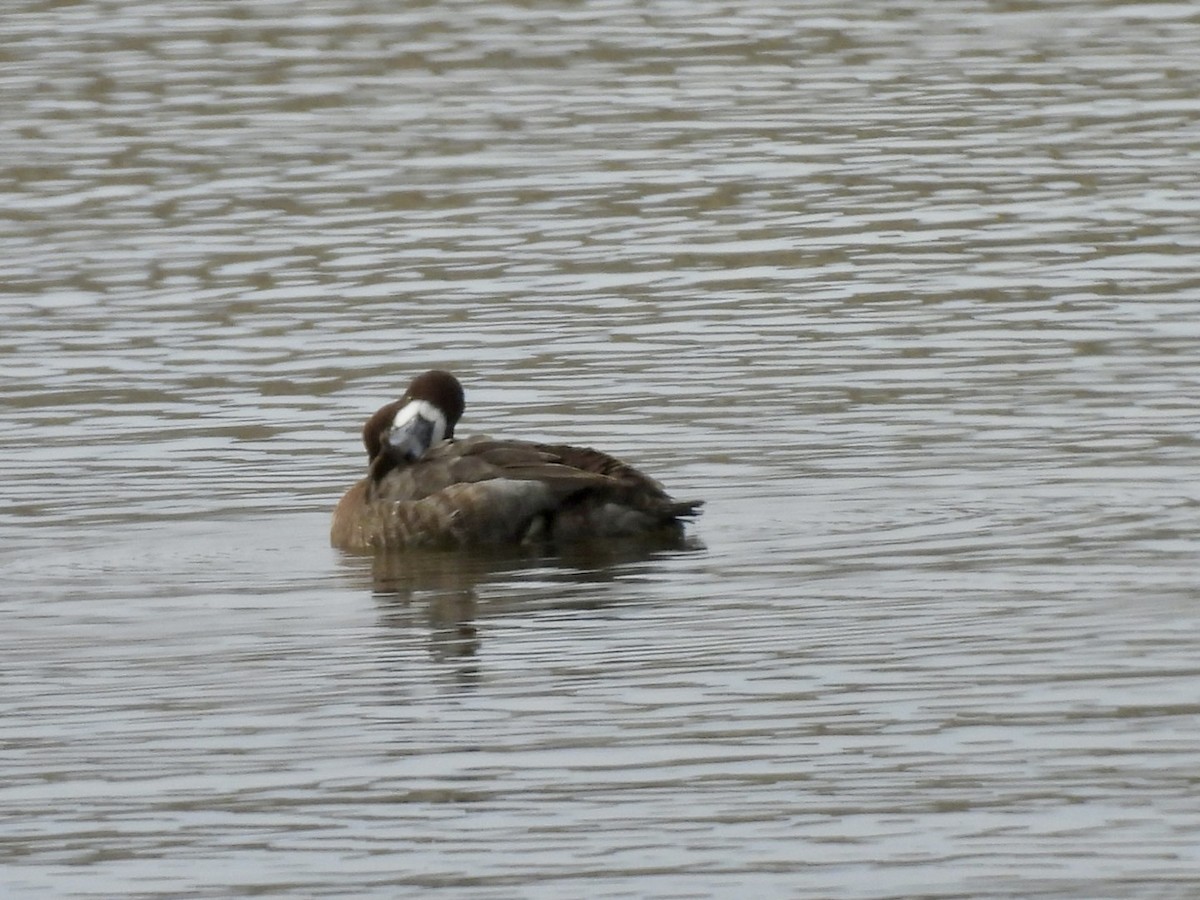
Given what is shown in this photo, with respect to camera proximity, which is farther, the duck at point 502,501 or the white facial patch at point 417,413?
the white facial patch at point 417,413

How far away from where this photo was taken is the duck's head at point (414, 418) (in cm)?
1263

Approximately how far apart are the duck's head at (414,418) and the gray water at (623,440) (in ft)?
1.51

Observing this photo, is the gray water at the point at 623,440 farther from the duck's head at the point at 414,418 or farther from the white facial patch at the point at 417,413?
the white facial patch at the point at 417,413

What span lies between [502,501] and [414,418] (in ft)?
3.14

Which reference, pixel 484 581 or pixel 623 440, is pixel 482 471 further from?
pixel 623 440

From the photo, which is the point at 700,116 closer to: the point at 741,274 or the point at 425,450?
the point at 741,274

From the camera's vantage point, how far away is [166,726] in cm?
896

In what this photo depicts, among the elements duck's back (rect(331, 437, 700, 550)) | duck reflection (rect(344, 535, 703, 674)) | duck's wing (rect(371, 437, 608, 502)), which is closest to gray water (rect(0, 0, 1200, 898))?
duck reflection (rect(344, 535, 703, 674))

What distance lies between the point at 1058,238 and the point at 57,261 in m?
6.31

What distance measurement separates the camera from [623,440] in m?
13.7

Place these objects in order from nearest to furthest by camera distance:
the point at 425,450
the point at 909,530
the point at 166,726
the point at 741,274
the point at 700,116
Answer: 1. the point at 166,726
2. the point at 909,530
3. the point at 425,450
4. the point at 741,274
5. the point at 700,116

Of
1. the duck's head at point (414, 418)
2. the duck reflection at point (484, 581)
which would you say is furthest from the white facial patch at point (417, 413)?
the duck reflection at point (484, 581)

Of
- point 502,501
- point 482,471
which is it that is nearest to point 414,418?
point 482,471

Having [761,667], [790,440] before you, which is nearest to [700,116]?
[790,440]
